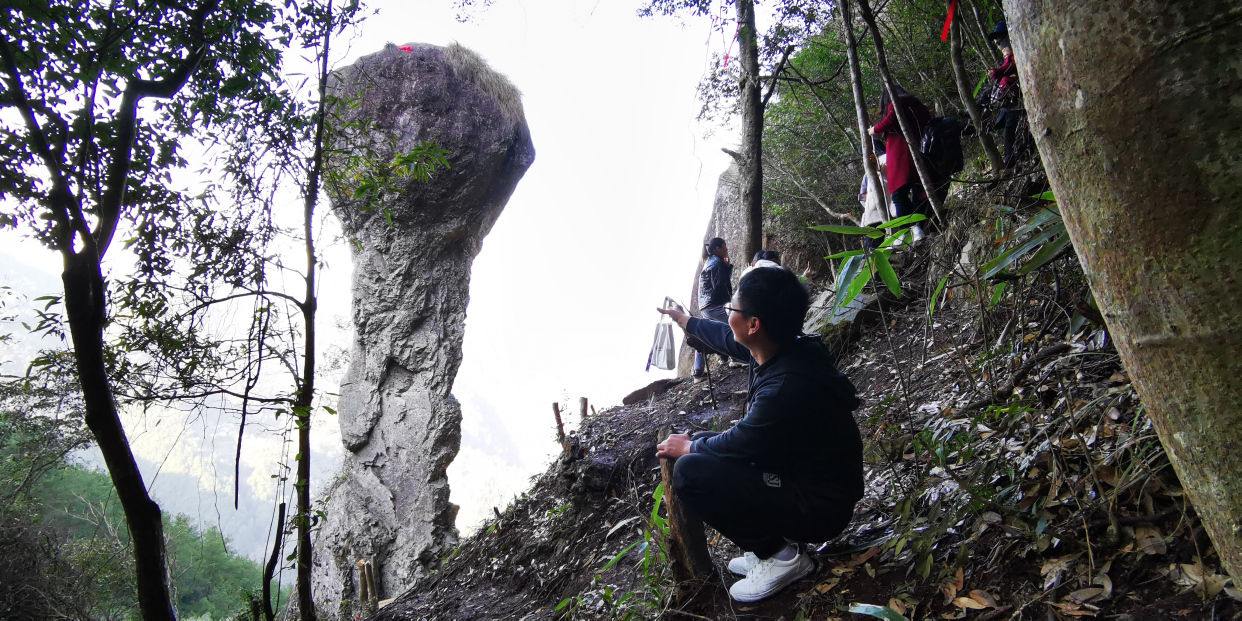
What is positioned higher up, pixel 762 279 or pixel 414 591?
pixel 762 279

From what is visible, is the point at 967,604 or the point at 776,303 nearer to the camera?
the point at 967,604

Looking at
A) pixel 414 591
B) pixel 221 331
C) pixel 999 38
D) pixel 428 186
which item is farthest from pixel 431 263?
pixel 999 38

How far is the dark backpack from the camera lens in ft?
13.8

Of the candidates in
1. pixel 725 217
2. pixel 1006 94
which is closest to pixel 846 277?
pixel 1006 94

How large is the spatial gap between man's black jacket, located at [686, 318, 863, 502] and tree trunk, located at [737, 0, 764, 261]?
3.98m

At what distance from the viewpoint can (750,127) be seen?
586 cm

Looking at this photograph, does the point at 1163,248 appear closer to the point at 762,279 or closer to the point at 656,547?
the point at 762,279

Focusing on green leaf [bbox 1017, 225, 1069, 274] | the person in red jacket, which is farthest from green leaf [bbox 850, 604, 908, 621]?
the person in red jacket

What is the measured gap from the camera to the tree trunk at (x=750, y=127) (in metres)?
5.79

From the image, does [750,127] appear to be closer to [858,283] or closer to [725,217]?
[858,283]

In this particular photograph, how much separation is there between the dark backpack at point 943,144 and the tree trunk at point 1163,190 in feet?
13.1

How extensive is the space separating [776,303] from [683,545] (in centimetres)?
101

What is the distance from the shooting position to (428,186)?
380 inches

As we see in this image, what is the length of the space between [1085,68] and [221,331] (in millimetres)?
3742
